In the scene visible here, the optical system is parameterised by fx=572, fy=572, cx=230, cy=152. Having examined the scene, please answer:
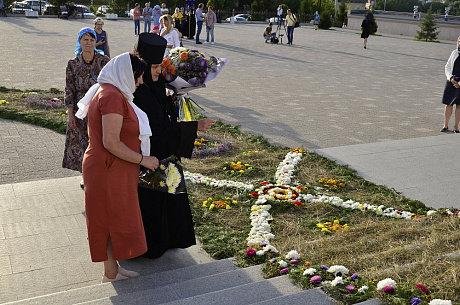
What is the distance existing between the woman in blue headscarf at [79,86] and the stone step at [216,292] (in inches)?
108

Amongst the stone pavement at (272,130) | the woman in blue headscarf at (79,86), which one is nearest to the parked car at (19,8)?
the stone pavement at (272,130)

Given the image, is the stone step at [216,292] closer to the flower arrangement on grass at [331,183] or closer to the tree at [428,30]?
the flower arrangement on grass at [331,183]

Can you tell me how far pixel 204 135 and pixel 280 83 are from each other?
648 cm

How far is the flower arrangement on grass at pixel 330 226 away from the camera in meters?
5.33

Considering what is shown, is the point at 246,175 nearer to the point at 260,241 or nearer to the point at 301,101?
the point at 260,241

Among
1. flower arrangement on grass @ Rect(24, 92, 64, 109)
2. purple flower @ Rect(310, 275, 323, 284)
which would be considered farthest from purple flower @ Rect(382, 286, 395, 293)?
flower arrangement on grass @ Rect(24, 92, 64, 109)

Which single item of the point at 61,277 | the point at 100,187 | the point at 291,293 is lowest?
the point at 61,277

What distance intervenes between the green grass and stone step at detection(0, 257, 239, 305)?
0.89ft

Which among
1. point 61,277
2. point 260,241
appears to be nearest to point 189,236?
point 260,241

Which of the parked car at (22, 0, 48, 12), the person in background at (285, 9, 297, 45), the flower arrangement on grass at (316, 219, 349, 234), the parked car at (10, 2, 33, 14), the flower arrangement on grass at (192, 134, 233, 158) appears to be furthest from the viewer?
the parked car at (22, 0, 48, 12)

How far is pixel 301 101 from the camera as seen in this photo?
40.8 feet

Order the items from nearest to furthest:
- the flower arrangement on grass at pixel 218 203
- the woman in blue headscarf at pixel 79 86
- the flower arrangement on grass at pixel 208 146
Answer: the flower arrangement on grass at pixel 218 203, the woman in blue headscarf at pixel 79 86, the flower arrangement on grass at pixel 208 146

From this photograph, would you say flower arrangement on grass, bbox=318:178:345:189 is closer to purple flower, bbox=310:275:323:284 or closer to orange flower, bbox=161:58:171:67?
orange flower, bbox=161:58:171:67

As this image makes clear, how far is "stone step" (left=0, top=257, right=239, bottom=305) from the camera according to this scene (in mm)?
3574
